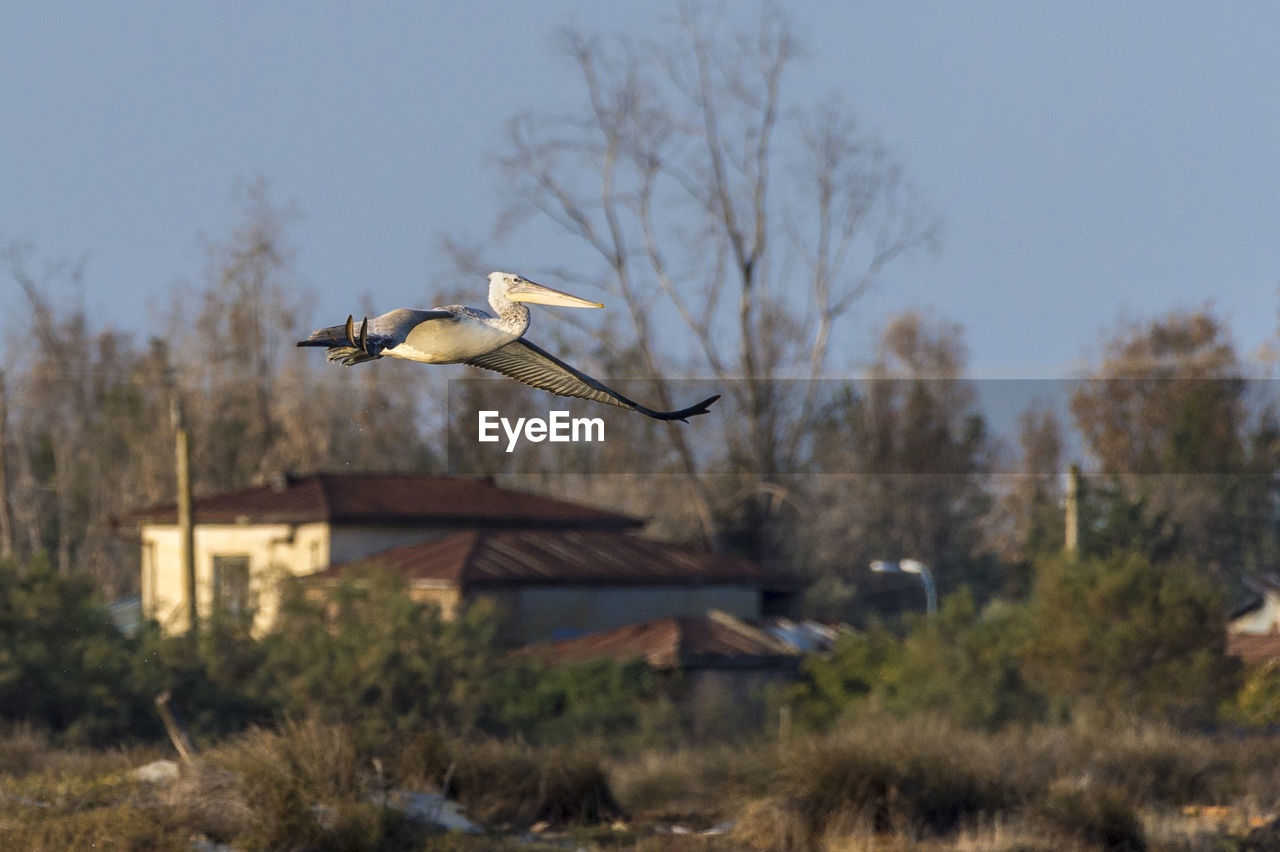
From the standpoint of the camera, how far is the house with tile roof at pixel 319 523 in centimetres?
3934

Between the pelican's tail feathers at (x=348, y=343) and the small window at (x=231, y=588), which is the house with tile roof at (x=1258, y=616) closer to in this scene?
the small window at (x=231, y=588)

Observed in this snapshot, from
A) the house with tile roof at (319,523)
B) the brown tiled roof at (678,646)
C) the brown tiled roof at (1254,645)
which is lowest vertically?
the brown tiled roof at (1254,645)

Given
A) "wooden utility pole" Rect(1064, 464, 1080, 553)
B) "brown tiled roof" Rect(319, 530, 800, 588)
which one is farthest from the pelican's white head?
"wooden utility pole" Rect(1064, 464, 1080, 553)

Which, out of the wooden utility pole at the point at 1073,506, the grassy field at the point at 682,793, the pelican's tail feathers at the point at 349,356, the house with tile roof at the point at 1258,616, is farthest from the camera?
the house with tile roof at the point at 1258,616

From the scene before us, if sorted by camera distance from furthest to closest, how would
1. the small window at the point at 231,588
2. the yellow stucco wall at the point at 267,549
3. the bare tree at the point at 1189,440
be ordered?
the bare tree at the point at 1189,440 < the yellow stucco wall at the point at 267,549 < the small window at the point at 231,588

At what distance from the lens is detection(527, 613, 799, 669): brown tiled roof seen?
37.7m

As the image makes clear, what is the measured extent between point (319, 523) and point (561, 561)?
597 centimetres

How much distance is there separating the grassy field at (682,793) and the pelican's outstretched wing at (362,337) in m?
17.5

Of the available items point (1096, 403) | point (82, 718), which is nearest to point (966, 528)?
point (1096, 403)

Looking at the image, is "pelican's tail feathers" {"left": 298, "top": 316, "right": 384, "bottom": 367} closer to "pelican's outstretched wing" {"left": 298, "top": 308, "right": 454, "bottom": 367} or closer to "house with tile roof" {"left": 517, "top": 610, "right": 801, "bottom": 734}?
"pelican's outstretched wing" {"left": 298, "top": 308, "right": 454, "bottom": 367}

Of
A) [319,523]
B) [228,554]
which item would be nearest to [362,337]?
[319,523]

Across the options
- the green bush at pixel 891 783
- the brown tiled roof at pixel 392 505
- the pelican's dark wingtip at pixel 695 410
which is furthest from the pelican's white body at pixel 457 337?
the brown tiled roof at pixel 392 505

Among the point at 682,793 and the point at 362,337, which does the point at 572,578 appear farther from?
the point at 362,337

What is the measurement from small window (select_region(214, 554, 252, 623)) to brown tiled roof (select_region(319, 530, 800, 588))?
1.76 metres
